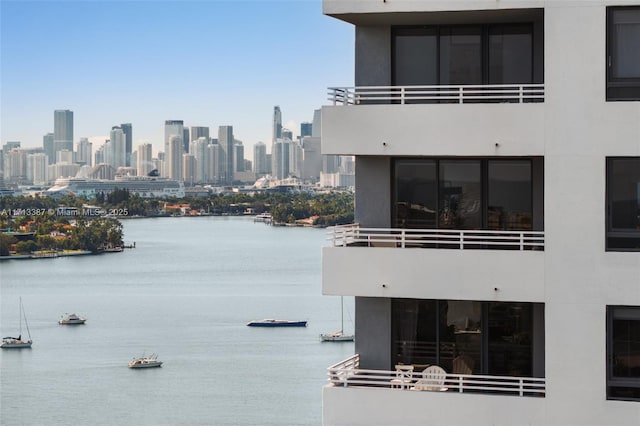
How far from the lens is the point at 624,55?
1033 cm

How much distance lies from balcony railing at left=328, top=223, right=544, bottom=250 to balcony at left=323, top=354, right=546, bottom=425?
4.60 ft

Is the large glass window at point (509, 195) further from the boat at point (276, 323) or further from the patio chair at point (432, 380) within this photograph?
the boat at point (276, 323)

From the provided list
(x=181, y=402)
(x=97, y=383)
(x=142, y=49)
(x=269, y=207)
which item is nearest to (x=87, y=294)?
(x=97, y=383)

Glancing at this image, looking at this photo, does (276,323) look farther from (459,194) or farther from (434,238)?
(459,194)

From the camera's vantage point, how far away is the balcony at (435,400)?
34.6 feet

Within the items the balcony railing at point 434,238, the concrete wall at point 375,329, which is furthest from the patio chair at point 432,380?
the balcony railing at point 434,238

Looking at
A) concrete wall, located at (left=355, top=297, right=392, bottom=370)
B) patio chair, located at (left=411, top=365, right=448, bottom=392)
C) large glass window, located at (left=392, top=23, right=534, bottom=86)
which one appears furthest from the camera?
concrete wall, located at (left=355, top=297, right=392, bottom=370)

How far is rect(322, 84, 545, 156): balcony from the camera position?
1052 centimetres

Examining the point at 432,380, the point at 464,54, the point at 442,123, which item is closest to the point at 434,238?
the point at 442,123

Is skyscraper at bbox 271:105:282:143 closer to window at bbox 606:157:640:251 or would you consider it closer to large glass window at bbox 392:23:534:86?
large glass window at bbox 392:23:534:86

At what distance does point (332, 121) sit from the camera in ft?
36.3

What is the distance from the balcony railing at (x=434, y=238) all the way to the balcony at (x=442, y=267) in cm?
1

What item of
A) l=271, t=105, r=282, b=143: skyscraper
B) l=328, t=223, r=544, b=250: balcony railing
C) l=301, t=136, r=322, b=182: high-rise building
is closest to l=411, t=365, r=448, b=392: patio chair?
l=328, t=223, r=544, b=250: balcony railing

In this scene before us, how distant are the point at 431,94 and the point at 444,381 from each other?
3.13 metres
